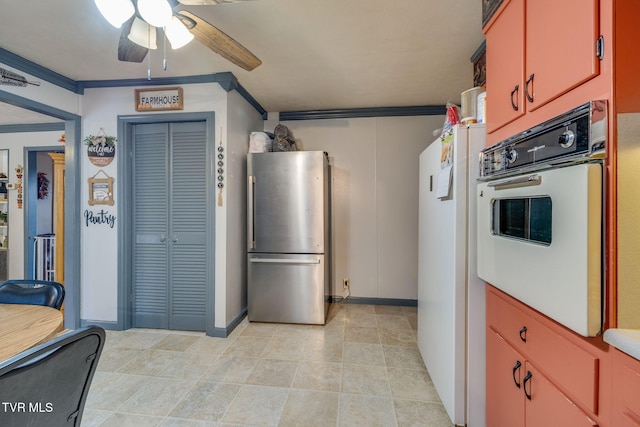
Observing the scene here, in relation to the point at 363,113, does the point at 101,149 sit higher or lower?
lower

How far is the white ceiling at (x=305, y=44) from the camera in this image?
1.59 metres

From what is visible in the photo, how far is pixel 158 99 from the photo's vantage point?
2.46 meters

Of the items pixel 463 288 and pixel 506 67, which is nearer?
pixel 506 67

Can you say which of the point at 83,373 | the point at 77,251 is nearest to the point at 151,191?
the point at 77,251

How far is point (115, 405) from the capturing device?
5.25ft

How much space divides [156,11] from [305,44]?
1030 mm

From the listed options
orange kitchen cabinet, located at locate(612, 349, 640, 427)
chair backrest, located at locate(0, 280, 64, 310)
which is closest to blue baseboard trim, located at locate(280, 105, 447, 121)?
chair backrest, located at locate(0, 280, 64, 310)

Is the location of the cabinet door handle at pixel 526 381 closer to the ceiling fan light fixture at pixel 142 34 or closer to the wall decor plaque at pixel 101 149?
the ceiling fan light fixture at pixel 142 34

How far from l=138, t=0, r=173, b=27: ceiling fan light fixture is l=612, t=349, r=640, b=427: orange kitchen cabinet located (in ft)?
6.53

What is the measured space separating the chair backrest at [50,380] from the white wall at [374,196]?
2.69m

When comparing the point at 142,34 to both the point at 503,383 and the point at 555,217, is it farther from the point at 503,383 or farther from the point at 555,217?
the point at 503,383

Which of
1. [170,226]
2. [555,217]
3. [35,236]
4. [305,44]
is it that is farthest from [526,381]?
[35,236]

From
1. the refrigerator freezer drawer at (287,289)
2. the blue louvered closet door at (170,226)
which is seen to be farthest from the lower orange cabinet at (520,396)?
the blue louvered closet door at (170,226)

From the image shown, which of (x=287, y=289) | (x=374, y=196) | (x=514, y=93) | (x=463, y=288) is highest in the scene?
(x=514, y=93)
